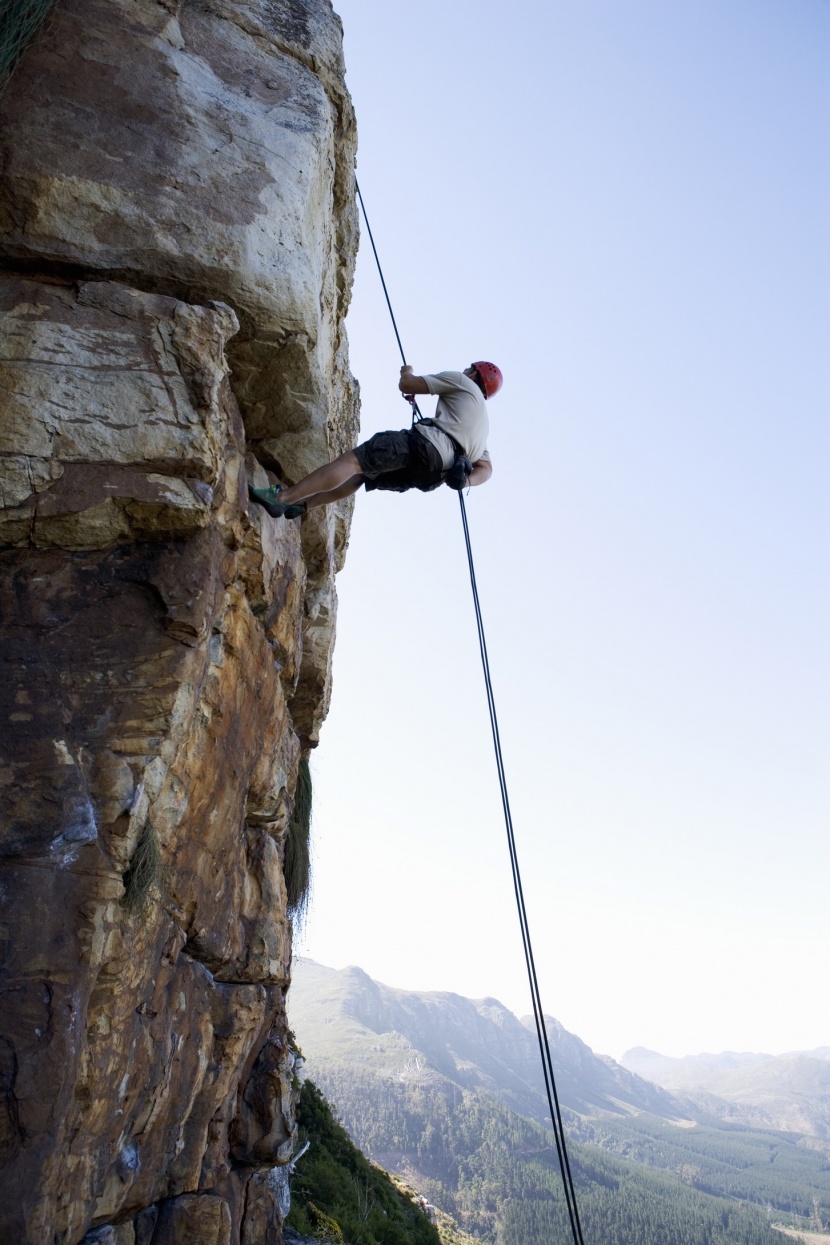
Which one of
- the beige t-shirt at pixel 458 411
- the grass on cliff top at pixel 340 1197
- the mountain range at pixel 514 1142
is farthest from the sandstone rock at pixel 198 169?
the mountain range at pixel 514 1142

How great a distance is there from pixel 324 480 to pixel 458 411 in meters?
1.29

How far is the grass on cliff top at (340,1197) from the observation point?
12.9 metres

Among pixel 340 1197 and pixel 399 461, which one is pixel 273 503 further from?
pixel 340 1197

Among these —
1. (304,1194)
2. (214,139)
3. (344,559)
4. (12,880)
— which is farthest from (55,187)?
(304,1194)

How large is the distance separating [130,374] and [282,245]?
1.58m

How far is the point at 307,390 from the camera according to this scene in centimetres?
612

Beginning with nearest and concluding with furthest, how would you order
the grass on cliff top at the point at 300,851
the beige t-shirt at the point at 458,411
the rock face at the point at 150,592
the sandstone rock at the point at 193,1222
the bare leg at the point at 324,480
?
the rock face at the point at 150,592
the sandstone rock at the point at 193,1222
the bare leg at the point at 324,480
the beige t-shirt at the point at 458,411
the grass on cliff top at the point at 300,851

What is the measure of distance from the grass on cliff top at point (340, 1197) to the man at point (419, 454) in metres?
10.3

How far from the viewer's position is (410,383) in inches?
259

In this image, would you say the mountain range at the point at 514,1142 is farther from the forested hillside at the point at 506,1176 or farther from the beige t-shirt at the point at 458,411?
the beige t-shirt at the point at 458,411

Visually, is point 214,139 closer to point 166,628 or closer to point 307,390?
point 307,390

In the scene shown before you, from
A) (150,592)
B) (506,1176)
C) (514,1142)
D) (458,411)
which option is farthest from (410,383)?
(514,1142)

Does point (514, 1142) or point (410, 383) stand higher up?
point (410, 383)

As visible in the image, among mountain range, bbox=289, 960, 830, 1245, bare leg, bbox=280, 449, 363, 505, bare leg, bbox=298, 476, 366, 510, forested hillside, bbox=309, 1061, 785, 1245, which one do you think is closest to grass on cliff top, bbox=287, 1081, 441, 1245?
bare leg, bbox=298, 476, 366, 510
